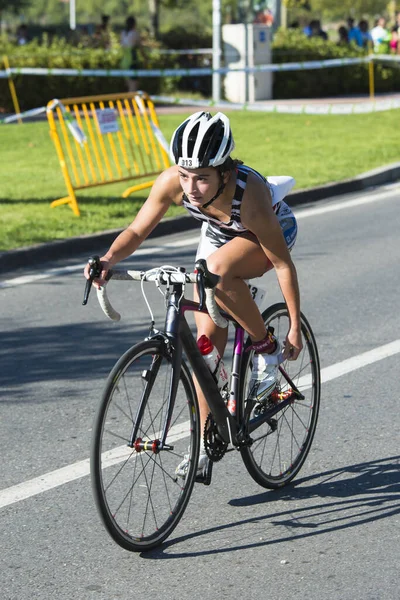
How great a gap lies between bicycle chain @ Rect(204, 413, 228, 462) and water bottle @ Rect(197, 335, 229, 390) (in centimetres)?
16

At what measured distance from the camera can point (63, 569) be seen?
4.04 metres

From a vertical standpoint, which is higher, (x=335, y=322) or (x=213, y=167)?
(x=213, y=167)

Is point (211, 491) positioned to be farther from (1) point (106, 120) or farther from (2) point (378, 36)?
(2) point (378, 36)

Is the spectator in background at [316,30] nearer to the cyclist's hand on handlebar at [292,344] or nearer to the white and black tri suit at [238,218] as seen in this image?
the white and black tri suit at [238,218]

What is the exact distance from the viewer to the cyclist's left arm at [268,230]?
4.10 metres

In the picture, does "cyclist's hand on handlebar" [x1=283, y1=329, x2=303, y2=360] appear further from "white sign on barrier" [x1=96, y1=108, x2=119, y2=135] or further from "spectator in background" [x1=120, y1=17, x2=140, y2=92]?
"spectator in background" [x1=120, y1=17, x2=140, y2=92]

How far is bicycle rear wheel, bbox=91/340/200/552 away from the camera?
12.8 ft

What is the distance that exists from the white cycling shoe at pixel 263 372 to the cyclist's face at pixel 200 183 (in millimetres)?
831

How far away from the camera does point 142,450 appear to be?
4047 mm

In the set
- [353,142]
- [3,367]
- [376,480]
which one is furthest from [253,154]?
[376,480]

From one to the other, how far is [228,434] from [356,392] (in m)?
1.91

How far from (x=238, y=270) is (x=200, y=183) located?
1.28ft

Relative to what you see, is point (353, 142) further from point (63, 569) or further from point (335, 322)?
point (63, 569)

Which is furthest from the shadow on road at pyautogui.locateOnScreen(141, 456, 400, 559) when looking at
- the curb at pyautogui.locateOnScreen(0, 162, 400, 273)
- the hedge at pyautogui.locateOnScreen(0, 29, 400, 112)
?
the hedge at pyautogui.locateOnScreen(0, 29, 400, 112)
